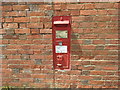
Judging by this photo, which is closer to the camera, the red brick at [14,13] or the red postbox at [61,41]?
the red postbox at [61,41]

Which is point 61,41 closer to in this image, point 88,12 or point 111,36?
point 88,12

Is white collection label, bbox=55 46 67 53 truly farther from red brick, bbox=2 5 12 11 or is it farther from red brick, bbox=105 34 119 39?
red brick, bbox=2 5 12 11

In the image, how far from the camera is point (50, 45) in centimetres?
266

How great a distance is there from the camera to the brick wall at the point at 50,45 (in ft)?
8.41

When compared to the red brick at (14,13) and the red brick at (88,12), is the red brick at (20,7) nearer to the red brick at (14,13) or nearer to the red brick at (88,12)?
the red brick at (14,13)

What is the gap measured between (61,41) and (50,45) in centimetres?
21

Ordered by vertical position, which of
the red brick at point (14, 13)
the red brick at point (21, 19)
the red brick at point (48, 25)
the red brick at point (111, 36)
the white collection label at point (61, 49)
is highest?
the red brick at point (14, 13)

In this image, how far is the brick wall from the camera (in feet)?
8.41

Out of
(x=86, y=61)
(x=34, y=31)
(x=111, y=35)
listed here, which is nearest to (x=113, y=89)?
(x=86, y=61)

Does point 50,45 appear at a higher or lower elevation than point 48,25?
lower

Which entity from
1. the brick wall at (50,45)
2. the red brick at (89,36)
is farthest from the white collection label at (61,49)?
the red brick at (89,36)

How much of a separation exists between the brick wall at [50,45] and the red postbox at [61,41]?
8cm

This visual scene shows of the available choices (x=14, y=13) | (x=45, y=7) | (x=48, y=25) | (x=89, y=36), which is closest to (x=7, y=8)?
(x=14, y=13)

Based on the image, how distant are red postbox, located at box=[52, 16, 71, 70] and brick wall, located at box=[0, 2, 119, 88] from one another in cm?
8
